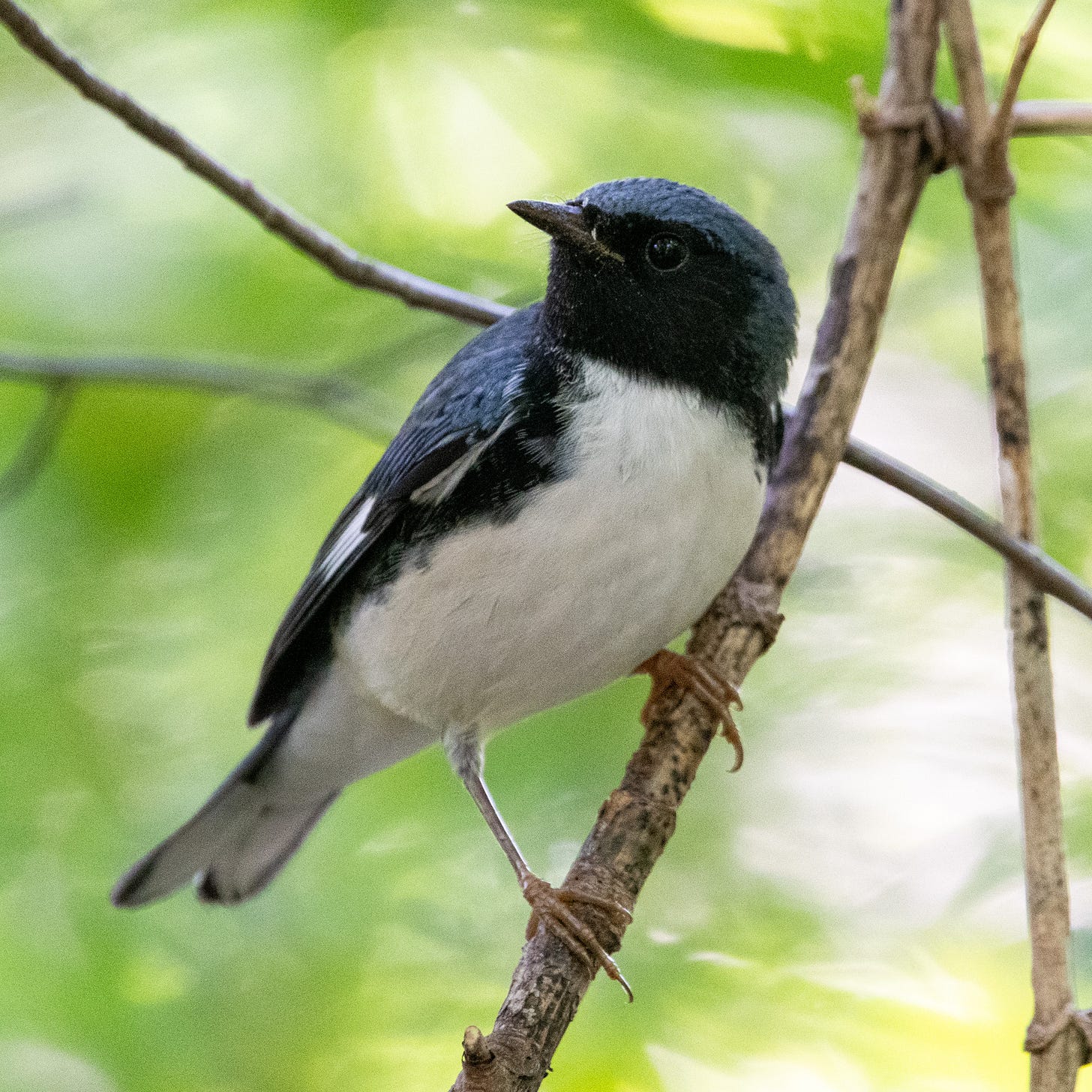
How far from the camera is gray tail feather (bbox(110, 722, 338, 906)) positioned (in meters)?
3.36

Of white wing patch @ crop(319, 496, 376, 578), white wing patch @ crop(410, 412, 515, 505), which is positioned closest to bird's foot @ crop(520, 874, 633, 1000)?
white wing patch @ crop(410, 412, 515, 505)

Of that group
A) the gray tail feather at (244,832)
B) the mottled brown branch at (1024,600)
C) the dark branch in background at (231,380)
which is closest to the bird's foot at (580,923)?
the mottled brown branch at (1024,600)

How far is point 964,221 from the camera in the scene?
380 centimetres

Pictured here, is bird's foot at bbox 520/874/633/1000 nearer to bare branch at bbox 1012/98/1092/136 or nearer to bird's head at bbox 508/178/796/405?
bird's head at bbox 508/178/796/405

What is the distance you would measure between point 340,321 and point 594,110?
0.98 metres

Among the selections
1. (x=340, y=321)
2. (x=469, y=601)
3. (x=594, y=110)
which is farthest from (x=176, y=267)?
(x=469, y=601)

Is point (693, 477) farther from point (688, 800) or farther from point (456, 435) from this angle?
point (688, 800)

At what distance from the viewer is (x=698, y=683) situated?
270 centimetres

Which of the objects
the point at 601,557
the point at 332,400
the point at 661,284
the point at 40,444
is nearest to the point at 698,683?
the point at 601,557

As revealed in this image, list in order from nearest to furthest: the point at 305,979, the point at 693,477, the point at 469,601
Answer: the point at 693,477 < the point at 469,601 < the point at 305,979

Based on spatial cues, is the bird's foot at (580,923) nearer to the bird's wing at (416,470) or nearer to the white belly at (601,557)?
the white belly at (601,557)

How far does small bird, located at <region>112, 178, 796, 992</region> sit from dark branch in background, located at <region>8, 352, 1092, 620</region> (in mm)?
303

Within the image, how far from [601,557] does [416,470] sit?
0.48m

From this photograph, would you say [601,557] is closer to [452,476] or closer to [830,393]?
[452,476]
